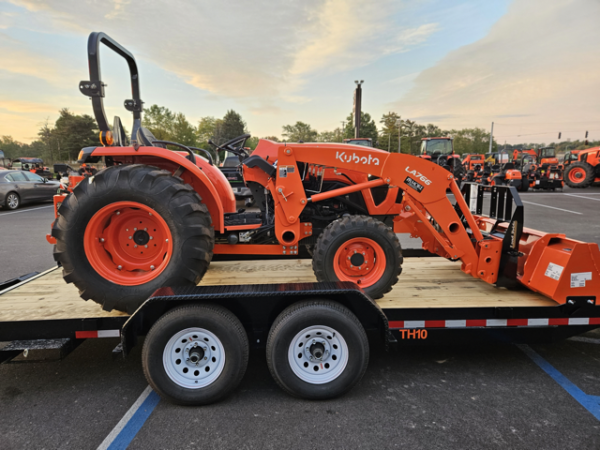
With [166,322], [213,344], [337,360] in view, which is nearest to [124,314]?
[166,322]

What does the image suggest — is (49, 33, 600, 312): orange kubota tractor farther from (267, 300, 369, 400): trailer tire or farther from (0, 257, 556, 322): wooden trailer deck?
(267, 300, 369, 400): trailer tire

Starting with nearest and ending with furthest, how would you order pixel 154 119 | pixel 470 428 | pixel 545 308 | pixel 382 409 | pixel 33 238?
pixel 470 428, pixel 382 409, pixel 545 308, pixel 33 238, pixel 154 119

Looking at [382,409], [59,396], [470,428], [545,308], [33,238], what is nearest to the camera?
[470,428]

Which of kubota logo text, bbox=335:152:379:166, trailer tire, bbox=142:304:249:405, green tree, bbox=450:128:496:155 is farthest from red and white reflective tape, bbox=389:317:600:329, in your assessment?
green tree, bbox=450:128:496:155

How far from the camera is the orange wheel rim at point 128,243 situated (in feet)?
9.78

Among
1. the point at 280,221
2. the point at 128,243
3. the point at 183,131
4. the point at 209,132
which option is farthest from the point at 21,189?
the point at 209,132

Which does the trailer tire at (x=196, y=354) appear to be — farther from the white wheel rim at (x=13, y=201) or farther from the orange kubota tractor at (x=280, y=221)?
the white wheel rim at (x=13, y=201)

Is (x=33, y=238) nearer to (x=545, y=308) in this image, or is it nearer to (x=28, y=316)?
(x=28, y=316)

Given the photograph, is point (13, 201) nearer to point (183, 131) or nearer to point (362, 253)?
point (362, 253)

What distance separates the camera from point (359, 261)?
3352 mm

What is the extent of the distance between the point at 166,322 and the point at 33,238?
7.96m

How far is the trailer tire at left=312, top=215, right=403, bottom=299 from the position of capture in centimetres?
325

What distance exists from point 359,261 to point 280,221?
85 cm

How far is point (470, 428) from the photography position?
236 cm
